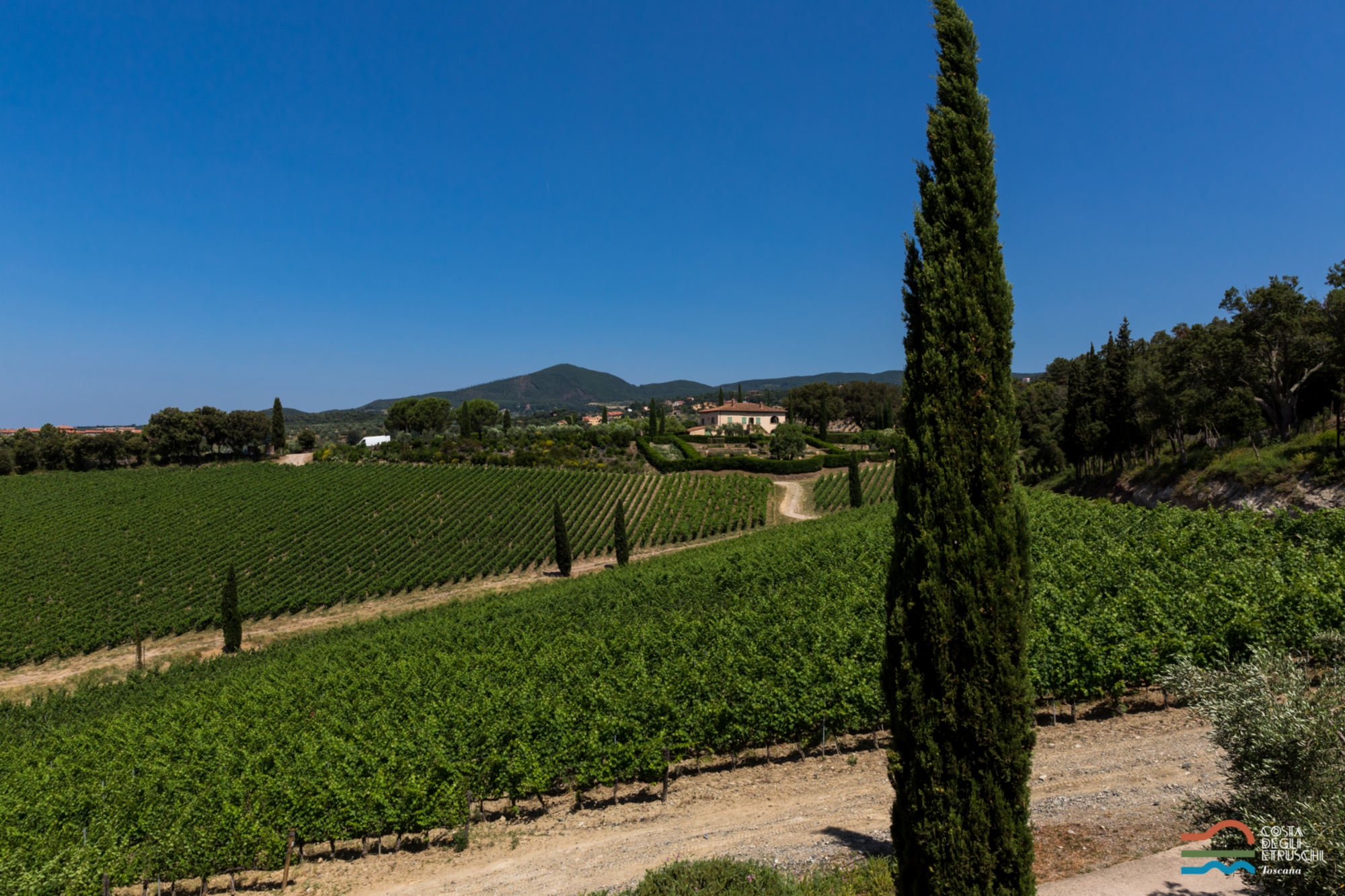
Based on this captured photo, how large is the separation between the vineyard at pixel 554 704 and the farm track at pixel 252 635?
11798 mm

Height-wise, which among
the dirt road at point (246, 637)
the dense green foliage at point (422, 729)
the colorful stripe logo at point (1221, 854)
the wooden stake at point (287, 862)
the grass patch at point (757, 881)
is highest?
the colorful stripe logo at point (1221, 854)

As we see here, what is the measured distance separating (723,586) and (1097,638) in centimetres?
1256

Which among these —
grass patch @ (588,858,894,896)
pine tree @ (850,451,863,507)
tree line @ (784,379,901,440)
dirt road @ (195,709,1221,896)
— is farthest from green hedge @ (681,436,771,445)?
grass patch @ (588,858,894,896)

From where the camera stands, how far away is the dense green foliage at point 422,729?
34.4 ft

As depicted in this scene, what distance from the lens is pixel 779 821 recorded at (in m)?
9.74

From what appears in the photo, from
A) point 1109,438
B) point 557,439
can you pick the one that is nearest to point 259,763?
point 1109,438

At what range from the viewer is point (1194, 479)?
38.4m

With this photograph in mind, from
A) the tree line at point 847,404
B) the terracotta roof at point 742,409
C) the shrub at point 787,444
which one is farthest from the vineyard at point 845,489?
the terracotta roof at point 742,409

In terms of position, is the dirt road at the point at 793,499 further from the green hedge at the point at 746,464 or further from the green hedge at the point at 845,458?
the green hedge at the point at 845,458

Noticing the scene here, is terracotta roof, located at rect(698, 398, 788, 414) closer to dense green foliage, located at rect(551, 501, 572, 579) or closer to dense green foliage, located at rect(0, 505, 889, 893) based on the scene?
dense green foliage, located at rect(551, 501, 572, 579)

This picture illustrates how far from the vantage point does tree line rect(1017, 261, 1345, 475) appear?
33.7 meters

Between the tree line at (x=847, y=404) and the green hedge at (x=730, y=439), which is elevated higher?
the tree line at (x=847, y=404)

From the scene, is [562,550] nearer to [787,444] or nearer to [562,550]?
[562,550]

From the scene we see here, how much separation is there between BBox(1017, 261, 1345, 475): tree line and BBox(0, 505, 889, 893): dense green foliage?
15.8m
